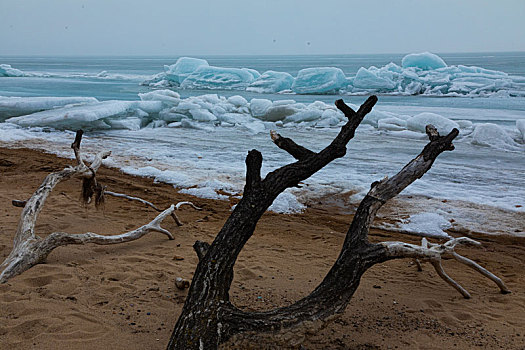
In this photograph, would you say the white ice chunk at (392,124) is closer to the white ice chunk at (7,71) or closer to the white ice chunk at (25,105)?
the white ice chunk at (25,105)

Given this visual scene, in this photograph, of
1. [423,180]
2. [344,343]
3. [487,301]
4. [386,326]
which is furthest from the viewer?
[423,180]

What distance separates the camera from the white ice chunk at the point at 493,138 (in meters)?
12.2

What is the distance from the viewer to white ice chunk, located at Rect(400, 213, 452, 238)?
233 inches

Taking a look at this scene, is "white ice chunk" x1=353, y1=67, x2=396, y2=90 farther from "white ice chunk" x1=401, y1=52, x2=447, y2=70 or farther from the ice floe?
"white ice chunk" x1=401, y1=52, x2=447, y2=70

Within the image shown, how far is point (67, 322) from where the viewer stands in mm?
3084

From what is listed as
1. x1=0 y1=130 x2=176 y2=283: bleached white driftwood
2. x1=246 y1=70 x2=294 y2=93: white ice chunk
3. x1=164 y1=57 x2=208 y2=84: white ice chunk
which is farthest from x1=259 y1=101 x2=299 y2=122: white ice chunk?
x1=164 y1=57 x2=208 y2=84: white ice chunk

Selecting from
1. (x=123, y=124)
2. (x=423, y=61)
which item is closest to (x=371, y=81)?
(x=423, y=61)

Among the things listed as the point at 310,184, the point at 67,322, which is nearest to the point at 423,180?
the point at 310,184

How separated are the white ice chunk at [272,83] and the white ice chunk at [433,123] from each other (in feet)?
51.1

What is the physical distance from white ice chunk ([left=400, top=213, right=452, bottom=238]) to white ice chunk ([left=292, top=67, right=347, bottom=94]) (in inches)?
857

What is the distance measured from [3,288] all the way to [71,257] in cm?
80

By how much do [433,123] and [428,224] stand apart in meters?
8.51

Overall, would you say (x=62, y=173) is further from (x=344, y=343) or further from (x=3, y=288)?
(x=344, y=343)

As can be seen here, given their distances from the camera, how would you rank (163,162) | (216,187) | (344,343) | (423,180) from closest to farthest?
1. (344,343)
2. (216,187)
3. (423,180)
4. (163,162)
